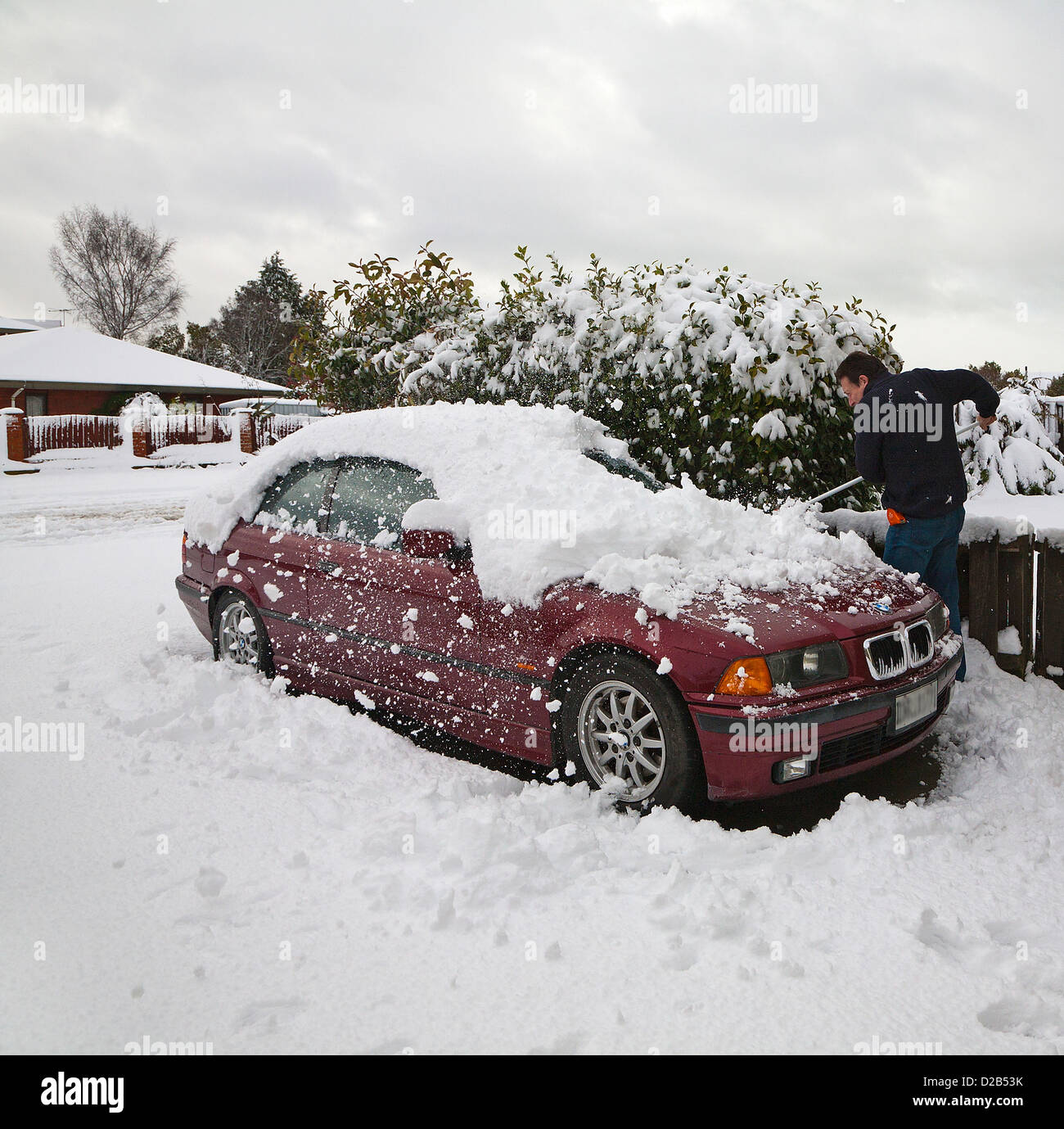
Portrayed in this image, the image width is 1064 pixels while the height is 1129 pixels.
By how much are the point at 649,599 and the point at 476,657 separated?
2.84 ft

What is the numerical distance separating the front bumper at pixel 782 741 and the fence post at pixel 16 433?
2437 cm

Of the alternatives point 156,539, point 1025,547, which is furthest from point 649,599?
point 156,539

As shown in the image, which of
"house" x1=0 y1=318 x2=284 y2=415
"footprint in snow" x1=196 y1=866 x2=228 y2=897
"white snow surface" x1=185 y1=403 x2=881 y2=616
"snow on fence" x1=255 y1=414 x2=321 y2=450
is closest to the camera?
"footprint in snow" x1=196 y1=866 x2=228 y2=897

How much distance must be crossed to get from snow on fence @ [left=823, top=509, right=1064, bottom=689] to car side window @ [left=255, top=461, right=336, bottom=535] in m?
3.63

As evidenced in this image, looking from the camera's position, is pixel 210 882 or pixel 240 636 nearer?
pixel 210 882

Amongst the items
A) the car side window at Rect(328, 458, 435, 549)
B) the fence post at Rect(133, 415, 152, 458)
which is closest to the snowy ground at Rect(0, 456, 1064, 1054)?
the car side window at Rect(328, 458, 435, 549)

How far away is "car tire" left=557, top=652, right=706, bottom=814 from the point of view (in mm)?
3177

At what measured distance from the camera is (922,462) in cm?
462

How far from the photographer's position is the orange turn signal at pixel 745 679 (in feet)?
10.2

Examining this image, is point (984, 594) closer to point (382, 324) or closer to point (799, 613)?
point (799, 613)

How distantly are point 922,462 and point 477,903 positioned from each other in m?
3.40

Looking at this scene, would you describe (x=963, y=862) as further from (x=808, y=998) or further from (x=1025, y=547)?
(x=1025, y=547)

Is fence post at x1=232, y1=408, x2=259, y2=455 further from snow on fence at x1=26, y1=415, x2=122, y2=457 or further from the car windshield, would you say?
the car windshield

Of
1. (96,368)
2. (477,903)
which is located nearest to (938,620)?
(477,903)
